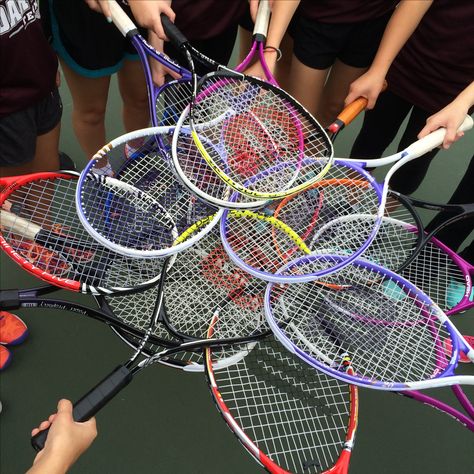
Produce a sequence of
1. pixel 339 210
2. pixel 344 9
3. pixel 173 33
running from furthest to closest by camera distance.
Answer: pixel 344 9
pixel 339 210
pixel 173 33

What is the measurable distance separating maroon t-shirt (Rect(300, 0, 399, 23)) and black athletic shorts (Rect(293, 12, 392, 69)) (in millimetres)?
25

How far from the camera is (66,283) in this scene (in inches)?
34.1

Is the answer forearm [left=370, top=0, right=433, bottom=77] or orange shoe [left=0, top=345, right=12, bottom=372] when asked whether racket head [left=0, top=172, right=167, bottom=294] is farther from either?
forearm [left=370, top=0, right=433, bottom=77]

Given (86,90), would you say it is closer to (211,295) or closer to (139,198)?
(139,198)

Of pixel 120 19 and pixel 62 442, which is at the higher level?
pixel 120 19

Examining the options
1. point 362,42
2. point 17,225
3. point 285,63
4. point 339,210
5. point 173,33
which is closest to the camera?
point 17,225

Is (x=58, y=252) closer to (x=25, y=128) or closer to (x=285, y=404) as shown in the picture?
(x=25, y=128)

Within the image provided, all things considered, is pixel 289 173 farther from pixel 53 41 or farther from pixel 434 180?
pixel 434 180

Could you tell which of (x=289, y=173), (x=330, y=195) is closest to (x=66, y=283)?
(x=289, y=173)

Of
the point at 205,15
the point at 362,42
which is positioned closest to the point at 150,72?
the point at 205,15

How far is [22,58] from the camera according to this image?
99 cm

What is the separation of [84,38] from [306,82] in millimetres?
692

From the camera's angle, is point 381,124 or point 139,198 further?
point 381,124

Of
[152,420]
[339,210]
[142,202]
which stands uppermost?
[142,202]
